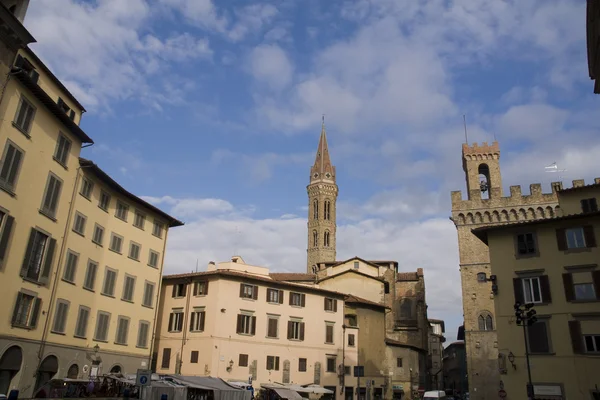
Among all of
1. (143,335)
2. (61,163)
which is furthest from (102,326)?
(61,163)

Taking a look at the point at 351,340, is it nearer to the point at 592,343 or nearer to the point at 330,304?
the point at 330,304

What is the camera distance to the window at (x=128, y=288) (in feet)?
107

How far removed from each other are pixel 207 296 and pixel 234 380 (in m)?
6.80

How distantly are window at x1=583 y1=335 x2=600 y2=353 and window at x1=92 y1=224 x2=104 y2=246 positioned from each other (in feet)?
97.1

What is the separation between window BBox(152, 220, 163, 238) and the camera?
36231mm

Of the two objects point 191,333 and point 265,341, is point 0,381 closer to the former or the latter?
point 191,333

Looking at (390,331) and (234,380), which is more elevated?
(390,331)

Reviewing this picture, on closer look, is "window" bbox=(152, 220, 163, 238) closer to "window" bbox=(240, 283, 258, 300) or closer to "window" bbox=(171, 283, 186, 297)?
"window" bbox=(171, 283, 186, 297)

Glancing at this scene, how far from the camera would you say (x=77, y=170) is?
28.2 metres

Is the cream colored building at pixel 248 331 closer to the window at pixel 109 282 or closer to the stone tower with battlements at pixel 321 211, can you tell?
the window at pixel 109 282

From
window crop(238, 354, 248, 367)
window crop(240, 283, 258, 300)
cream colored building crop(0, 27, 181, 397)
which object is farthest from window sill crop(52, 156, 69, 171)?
window crop(238, 354, 248, 367)

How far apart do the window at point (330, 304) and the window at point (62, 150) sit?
25822mm

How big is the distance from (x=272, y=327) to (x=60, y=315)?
59.0 ft

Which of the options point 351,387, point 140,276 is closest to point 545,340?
point 351,387
